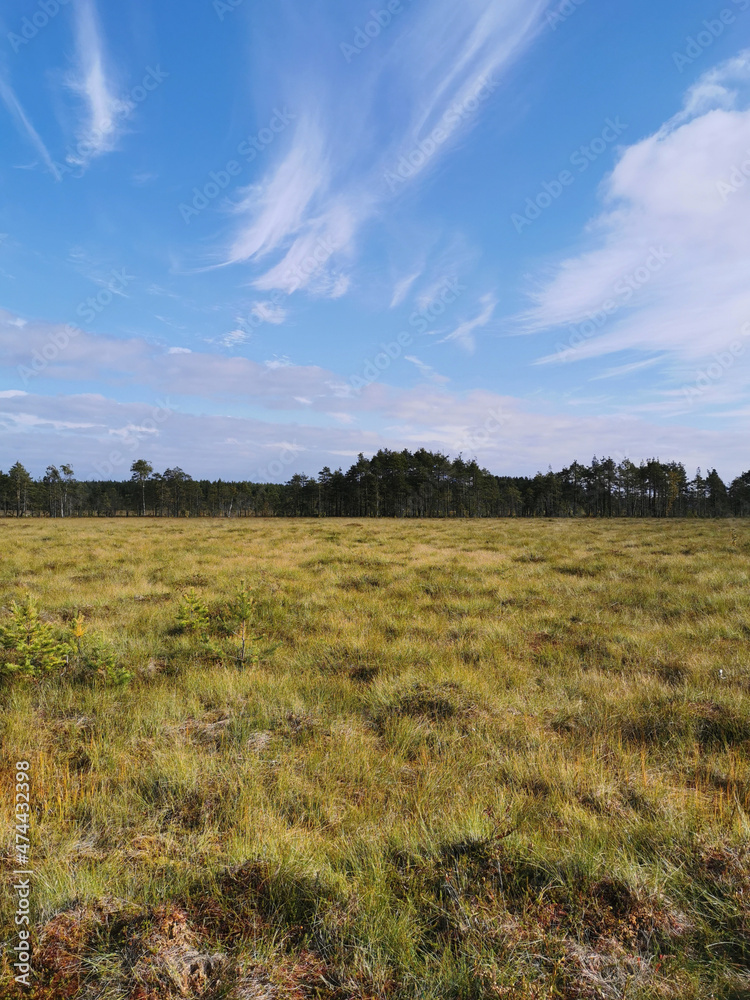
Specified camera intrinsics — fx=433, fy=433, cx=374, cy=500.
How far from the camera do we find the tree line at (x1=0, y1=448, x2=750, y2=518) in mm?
87562

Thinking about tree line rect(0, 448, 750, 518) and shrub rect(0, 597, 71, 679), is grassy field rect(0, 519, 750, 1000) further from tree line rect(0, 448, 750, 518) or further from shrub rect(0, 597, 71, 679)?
tree line rect(0, 448, 750, 518)

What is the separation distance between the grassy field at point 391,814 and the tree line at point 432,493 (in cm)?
7294

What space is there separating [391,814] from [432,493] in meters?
89.7

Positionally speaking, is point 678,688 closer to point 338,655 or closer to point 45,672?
point 338,655

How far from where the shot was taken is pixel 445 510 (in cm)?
9194

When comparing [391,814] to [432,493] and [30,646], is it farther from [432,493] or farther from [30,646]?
[432,493]

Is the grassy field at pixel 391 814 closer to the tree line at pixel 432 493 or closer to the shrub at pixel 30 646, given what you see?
the shrub at pixel 30 646

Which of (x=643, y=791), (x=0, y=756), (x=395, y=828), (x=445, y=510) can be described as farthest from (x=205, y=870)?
(x=445, y=510)

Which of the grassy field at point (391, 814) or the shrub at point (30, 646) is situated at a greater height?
the shrub at point (30, 646)

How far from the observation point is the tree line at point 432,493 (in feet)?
287

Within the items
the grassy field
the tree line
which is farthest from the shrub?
the tree line

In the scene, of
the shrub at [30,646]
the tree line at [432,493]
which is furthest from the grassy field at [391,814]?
the tree line at [432,493]

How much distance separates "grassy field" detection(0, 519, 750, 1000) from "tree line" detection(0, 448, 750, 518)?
239 feet

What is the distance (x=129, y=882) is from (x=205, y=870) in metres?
0.44
